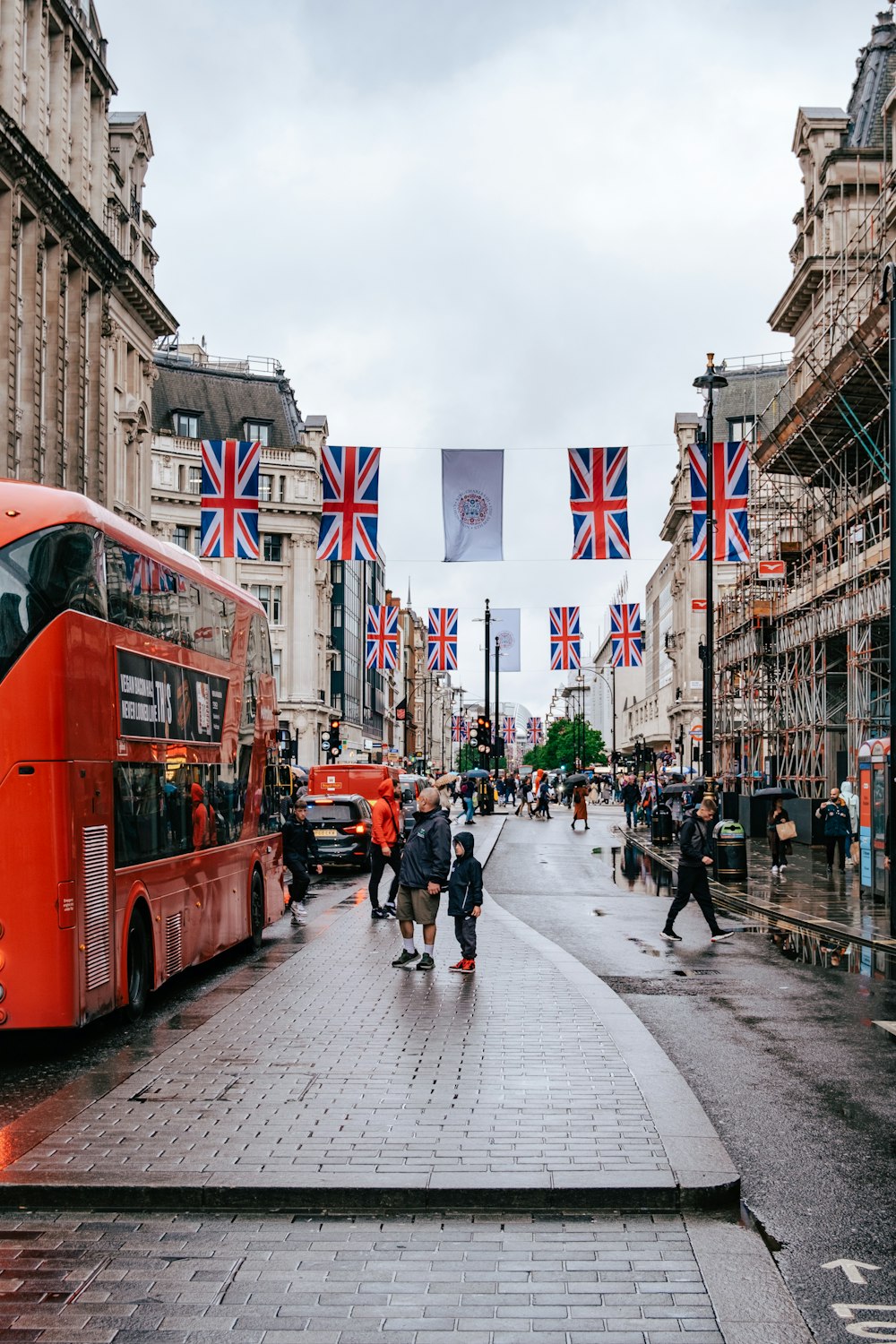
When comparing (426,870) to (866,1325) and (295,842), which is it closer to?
(295,842)

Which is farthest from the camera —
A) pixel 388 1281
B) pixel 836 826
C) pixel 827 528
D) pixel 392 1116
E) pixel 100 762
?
pixel 827 528

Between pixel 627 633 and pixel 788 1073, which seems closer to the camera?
pixel 788 1073

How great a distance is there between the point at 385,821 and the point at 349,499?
9.32m

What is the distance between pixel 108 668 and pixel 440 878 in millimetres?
4255

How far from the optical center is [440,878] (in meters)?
13.7

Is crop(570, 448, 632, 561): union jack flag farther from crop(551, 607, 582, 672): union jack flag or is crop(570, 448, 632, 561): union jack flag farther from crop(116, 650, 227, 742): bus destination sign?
crop(551, 607, 582, 672): union jack flag

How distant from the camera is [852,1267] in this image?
18.7 feet

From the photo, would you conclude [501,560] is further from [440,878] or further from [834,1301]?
[834,1301]

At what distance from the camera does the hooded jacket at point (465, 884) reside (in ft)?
45.3

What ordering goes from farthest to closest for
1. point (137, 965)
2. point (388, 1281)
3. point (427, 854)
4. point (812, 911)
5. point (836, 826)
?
point (836, 826)
point (812, 911)
point (427, 854)
point (137, 965)
point (388, 1281)

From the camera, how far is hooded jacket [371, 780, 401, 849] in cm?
1952

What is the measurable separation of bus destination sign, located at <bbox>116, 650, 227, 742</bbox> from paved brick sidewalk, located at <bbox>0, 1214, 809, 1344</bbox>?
220 inches

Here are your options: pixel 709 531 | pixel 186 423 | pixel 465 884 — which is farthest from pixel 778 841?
pixel 186 423

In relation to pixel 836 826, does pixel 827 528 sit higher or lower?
higher
